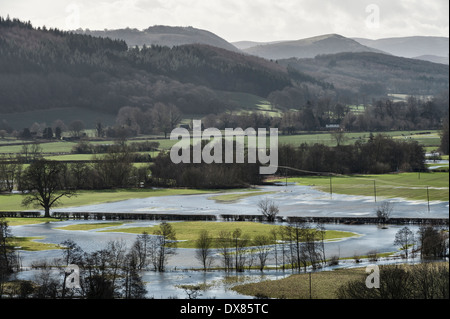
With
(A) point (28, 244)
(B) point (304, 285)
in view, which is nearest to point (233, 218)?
(A) point (28, 244)

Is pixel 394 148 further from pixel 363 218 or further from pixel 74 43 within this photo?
pixel 74 43

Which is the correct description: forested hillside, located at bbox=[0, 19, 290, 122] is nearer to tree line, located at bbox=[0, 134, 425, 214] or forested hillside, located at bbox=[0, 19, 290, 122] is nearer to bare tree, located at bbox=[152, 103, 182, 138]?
bare tree, located at bbox=[152, 103, 182, 138]

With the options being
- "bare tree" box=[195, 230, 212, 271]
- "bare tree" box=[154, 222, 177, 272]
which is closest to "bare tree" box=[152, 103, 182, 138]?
"bare tree" box=[154, 222, 177, 272]

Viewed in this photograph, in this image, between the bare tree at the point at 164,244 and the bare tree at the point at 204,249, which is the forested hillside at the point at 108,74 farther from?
the bare tree at the point at 204,249

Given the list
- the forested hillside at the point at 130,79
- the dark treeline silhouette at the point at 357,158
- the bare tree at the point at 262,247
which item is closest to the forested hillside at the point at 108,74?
the forested hillside at the point at 130,79

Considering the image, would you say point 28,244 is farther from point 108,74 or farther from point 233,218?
point 108,74

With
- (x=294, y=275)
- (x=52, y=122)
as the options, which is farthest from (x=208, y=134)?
(x=294, y=275)

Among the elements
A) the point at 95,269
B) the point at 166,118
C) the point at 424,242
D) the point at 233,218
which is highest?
the point at 166,118
